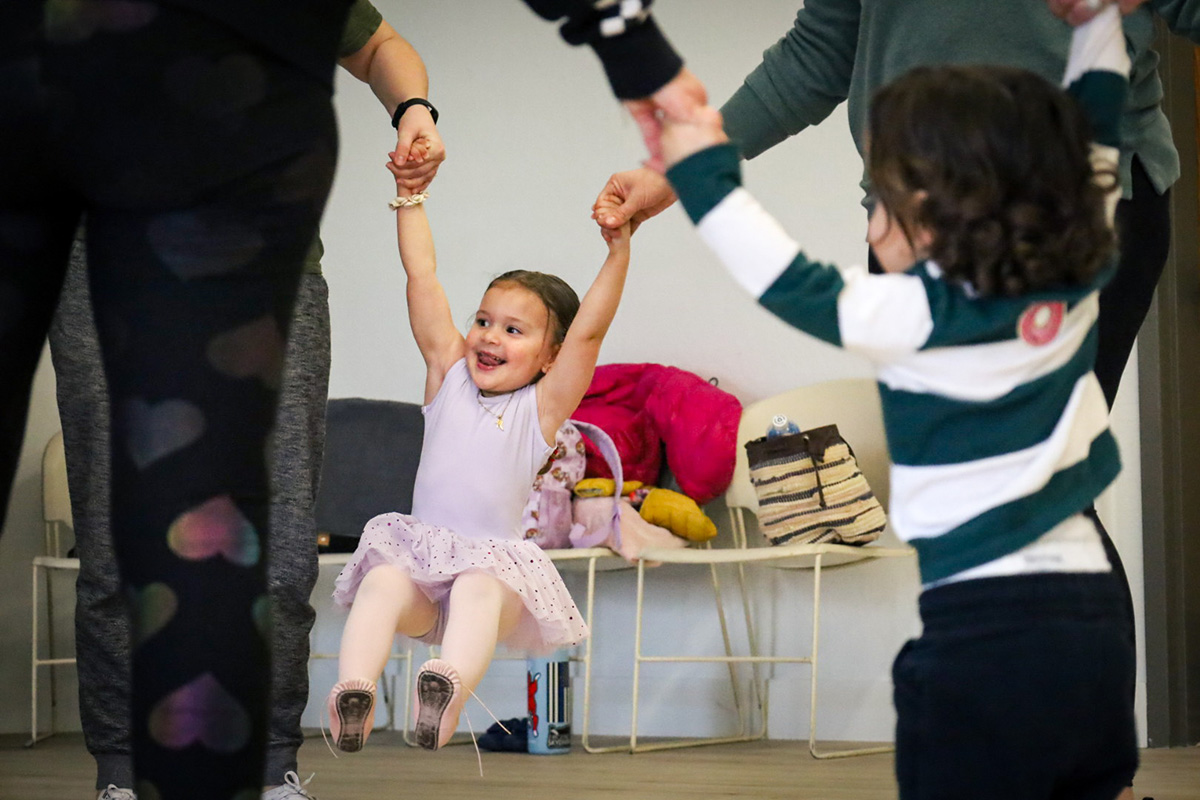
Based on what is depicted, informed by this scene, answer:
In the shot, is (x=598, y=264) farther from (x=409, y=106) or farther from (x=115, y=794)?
(x=115, y=794)

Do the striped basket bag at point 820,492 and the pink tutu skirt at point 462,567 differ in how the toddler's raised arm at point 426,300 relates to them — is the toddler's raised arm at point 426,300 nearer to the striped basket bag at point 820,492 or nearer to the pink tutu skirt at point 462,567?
the pink tutu skirt at point 462,567

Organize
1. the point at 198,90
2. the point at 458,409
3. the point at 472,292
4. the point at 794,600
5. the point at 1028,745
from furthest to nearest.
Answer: the point at 472,292
the point at 794,600
the point at 458,409
the point at 1028,745
the point at 198,90

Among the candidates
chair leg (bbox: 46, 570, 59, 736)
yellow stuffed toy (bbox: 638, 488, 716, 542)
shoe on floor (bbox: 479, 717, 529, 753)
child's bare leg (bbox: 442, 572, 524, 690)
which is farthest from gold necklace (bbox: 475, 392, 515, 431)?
chair leg (bbox: 46, 570, 59, 736)

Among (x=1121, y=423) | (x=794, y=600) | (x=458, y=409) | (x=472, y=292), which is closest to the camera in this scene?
(x=458, y=409)

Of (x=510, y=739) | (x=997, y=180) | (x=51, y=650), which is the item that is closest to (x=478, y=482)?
(x=510, y=739)

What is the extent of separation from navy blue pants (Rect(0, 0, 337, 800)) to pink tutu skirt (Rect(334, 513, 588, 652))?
1.37 m

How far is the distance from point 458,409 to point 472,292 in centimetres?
152

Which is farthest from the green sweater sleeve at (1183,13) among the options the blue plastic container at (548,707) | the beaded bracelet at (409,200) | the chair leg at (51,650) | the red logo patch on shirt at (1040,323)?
the chair leg at (51,650)

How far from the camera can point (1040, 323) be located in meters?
0.97

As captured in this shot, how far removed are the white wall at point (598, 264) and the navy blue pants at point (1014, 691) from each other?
8.13ft

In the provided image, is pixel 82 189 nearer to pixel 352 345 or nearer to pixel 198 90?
pixel 198 90

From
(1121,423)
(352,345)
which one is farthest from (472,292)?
(1121,423)

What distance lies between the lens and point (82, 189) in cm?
79

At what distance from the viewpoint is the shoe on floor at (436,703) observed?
6.05ft
